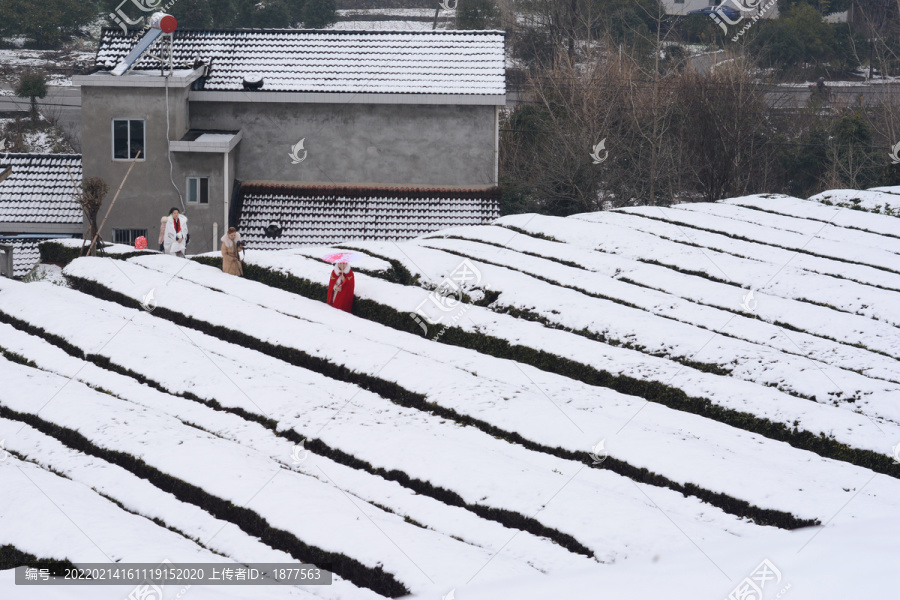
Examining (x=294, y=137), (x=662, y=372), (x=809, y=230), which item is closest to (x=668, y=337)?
(x=662, y=372)

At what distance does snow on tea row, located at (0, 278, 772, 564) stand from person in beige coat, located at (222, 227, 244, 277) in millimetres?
3106

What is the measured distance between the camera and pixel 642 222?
82.7ft

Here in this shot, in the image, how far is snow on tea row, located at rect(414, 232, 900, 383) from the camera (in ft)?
57.1

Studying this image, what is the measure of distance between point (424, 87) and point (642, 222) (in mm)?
10419

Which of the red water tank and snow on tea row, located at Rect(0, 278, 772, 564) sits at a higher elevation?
the red water tank

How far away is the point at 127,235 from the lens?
99.8 feet

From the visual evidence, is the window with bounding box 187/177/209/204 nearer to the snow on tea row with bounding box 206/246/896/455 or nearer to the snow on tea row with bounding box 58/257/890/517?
the snow on tea row with bounding box 58/257/890/517

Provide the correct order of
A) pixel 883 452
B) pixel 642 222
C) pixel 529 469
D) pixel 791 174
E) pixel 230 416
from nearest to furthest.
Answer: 1. pixel 529 469
2. pixel 883 452
3. pixel 230 416
4. pixel 642 222
5. pixel 791 174

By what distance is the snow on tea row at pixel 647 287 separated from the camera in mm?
17405

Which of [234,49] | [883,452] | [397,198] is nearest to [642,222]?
[397,198]

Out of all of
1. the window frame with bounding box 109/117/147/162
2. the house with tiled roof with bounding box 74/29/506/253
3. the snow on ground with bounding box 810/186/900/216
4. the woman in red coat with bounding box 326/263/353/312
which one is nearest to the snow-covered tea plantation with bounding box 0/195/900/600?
the woman in red coat with bounding box 326/263/353/312

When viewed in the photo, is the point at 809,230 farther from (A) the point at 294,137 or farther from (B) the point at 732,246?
(A) the point at 294,137

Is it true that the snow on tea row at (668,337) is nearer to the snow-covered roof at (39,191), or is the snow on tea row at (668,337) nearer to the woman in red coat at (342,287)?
the woman in red coat at (342,287)

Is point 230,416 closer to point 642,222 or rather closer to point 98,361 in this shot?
point 98,361
